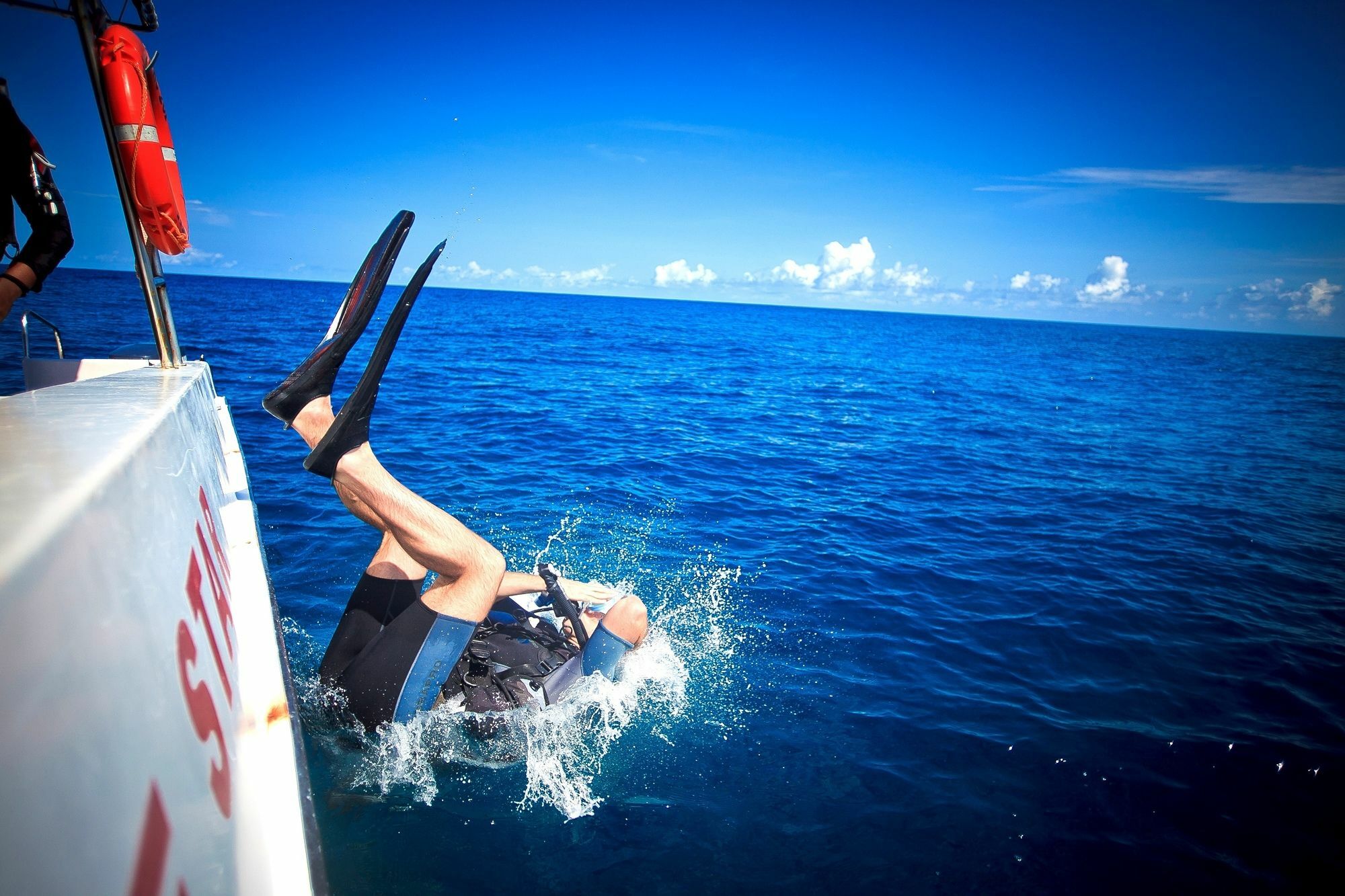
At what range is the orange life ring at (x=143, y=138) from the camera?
3.95 m

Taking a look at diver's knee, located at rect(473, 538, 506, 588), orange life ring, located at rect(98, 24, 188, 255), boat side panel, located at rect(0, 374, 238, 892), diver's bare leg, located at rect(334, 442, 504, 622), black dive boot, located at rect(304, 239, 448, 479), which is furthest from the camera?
orange life ring, located at rect(98, 24, 188, 255)

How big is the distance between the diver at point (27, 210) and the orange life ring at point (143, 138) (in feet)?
1.32

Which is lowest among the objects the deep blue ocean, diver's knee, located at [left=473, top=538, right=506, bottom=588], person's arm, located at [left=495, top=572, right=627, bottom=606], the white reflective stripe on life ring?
the deep blue ocean

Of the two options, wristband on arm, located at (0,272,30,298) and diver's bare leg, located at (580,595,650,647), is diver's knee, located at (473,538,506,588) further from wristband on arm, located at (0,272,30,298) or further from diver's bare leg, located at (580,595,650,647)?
wristband on arm, located at (0,272,30,298)

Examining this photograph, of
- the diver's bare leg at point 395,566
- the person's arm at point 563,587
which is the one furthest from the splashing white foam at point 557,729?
the diver's bare leg at point 395,566

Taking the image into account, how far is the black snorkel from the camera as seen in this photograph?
430cm

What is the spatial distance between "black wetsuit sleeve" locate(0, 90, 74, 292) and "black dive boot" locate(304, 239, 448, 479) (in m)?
2.54

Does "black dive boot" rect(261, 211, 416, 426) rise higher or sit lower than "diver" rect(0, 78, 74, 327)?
lower

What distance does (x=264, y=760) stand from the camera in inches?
78.8

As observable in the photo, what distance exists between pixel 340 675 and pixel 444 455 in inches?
298

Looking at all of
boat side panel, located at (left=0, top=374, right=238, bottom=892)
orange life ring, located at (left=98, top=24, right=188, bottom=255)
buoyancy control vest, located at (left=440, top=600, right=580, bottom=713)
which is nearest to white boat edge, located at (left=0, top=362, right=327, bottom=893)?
boat side panel, located at (left=0, top=374, right=238, bottom=892)

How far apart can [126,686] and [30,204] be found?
4.46 meters

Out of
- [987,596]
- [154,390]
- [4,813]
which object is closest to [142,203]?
[154,390]

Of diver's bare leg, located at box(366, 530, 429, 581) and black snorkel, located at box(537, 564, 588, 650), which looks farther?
black snorkel, located at box(537, 564, 588, 650)
